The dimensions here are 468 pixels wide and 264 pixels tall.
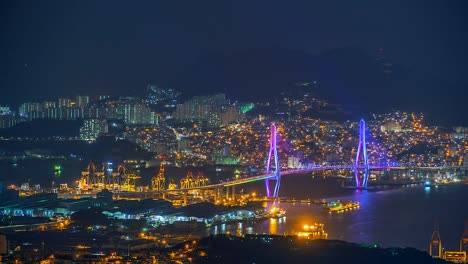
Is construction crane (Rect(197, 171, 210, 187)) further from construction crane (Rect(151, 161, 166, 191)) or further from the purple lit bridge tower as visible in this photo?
the purple lit bridge tower

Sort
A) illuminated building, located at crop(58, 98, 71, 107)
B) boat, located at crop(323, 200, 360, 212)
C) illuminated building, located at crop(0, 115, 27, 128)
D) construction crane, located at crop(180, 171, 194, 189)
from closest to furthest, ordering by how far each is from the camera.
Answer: boat, located at crop(323, 200, 360, 212)
construction crane, located at crop(180, 171, 194, 189)
illuminated building, located at crop(0, 115, 27, 128)
illuminated building, located at crop(58, 98, 71, 107)

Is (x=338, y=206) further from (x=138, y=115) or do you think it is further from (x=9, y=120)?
(x=9, y=120)

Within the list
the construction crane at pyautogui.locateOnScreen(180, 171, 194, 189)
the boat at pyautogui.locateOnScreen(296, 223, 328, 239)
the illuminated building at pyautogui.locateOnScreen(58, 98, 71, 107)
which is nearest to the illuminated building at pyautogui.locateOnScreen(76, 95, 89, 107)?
the illuminated building at pyautogui.locateOnScreen(58, 98, 71, 107)

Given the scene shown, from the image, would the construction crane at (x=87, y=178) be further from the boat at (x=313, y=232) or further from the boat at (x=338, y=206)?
the boat at (x=313, y=232)

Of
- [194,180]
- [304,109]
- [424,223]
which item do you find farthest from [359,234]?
[304,109]

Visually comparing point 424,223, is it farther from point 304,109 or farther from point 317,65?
point 317,65

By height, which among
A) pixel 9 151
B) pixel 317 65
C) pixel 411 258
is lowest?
pixel 411 258

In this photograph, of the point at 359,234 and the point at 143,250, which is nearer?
the point at 143,250
